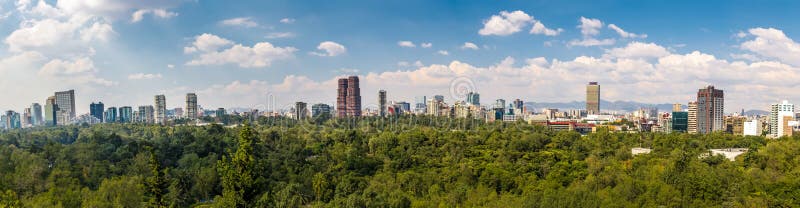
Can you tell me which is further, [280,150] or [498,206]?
[280,150]

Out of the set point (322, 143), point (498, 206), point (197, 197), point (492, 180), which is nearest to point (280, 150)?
point (322, 143)

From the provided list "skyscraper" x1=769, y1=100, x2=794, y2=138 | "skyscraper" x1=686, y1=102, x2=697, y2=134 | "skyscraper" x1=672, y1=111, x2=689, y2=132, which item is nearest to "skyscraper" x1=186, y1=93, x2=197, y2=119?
"skyscraper" x1=672, y1=111, x2=689, y2=132

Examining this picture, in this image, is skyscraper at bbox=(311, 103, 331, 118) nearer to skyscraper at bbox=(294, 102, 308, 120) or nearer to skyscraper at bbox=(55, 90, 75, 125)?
skyscraper at bbox=(294, 102, 308, 120)

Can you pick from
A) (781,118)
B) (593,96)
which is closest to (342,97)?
(781,118)

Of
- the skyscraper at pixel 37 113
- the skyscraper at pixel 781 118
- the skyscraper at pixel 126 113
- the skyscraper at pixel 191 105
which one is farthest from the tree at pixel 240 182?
the skyscraper at pixel 126 113

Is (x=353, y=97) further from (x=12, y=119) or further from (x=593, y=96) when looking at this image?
(x=593, y=96)

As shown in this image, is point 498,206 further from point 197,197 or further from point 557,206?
point 197,197
